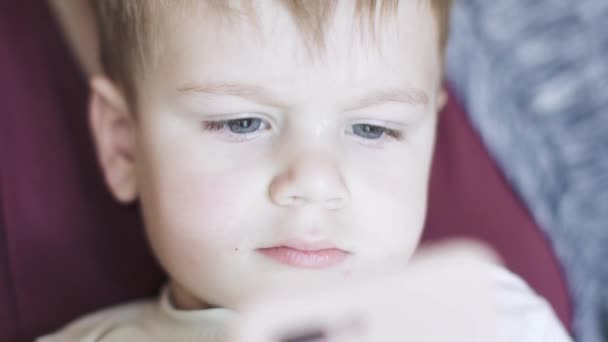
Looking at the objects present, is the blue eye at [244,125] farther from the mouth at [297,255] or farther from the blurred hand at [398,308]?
the blurred hand at [398,308]

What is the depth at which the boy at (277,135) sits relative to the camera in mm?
622

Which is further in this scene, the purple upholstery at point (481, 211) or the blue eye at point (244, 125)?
the purple upholstery at point (481, 211)

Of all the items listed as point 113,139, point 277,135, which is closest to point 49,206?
point 113,139

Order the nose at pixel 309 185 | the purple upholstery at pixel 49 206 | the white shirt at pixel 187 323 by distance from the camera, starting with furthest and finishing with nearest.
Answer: the purple upholstery at pixel 49 206 → the white shirt at pixel 187 323 → the nose at pixel 309 185

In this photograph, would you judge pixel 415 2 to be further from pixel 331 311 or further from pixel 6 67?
pixel 6 67

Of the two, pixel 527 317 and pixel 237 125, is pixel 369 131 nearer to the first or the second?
pixel 237 125

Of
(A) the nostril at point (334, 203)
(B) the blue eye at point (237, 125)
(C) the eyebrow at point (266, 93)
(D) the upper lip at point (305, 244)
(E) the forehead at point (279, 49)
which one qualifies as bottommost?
(D) the upper lip at point (305, 244)

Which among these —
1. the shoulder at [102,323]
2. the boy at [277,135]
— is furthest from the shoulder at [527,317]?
the shoulder at [102,323]

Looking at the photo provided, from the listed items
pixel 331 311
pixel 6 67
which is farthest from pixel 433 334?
pixel 6 67

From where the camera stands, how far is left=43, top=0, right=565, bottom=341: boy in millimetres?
622

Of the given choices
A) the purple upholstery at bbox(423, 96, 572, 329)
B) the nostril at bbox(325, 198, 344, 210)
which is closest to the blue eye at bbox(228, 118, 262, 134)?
the nostril at bbox(325, 198, 344, 210)

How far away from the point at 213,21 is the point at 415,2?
0.20 metres

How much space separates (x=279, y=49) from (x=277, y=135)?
80 mm

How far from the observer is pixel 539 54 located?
971mm
